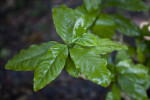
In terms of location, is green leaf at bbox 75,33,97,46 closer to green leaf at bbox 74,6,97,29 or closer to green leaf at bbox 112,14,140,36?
green leaf at bbox 74,6,97,29

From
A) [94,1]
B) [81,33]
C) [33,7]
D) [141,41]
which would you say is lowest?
[33,7]

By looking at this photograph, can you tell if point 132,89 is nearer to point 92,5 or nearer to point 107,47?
point 107,47

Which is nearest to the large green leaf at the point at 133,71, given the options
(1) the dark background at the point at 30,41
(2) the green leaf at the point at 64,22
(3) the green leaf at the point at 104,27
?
(3) the green leaf at the point at 104,27

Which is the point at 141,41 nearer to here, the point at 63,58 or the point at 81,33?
the point at 81,33

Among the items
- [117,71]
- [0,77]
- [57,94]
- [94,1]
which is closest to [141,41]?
[117,71]

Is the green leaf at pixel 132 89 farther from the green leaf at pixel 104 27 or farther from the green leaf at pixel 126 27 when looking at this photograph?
the green leaf at pixel 126 27

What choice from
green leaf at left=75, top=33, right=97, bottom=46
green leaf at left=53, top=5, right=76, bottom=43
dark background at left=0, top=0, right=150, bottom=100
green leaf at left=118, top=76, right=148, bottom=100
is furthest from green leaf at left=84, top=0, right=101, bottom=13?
dark background at left=0, top=0, right=150, bottom=100
